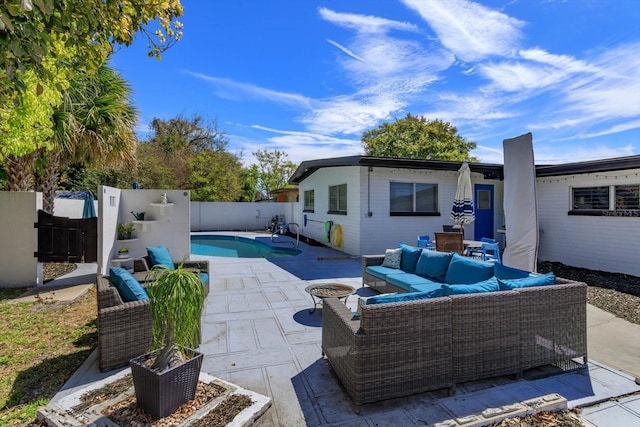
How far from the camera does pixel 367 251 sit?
962cm

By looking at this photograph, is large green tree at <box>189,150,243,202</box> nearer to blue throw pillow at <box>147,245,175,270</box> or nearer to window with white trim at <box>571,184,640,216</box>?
blue throw pillow at <box>147,245,175,270</box>

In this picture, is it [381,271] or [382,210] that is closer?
[381,271]

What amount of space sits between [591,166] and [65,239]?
11.9 meters

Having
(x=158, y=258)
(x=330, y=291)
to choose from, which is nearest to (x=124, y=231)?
(x=158, y=258)

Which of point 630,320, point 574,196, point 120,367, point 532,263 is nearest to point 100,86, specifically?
point 120,367

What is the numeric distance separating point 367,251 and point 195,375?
7480 millimetres

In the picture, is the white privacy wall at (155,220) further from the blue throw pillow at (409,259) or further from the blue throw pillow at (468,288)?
the blue throw pillow at (468,288)

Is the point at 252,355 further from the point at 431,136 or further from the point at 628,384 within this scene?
the point at 431,136

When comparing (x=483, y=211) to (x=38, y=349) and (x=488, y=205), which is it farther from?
(x=38, y=349)

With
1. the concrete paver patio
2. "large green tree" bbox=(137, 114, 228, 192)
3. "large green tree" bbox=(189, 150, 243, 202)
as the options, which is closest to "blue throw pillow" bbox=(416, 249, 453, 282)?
the concrete paver patio

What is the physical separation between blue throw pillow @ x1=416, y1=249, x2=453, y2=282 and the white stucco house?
4.21 metres

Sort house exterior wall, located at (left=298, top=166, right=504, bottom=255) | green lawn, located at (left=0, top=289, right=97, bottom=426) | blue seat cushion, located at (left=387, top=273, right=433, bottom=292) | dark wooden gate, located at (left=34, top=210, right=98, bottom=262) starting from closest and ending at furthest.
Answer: green lawn, located at (left=0, top=289, right=97, bottom=426) → blue seat cushion, located at (left=387, top=273, right=433, bottom=292) → dark wooden gate, located at (left=34, top=210, right=98, bottom=262) → house exterior wall, located at (left=298, top=166, right=504, bottom=255)

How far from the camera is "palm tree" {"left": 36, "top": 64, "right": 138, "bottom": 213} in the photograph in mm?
6270

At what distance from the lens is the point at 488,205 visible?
438 inches
